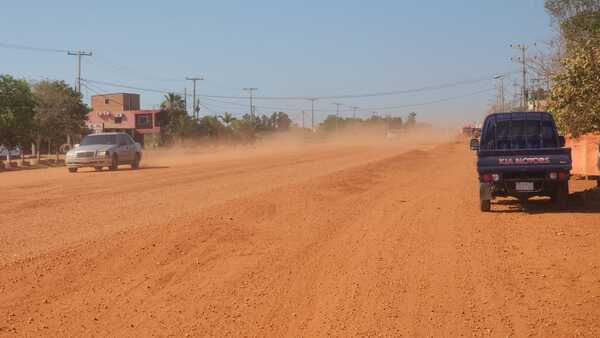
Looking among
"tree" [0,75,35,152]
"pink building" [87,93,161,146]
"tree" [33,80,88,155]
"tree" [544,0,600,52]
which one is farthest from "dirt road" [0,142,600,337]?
"pink building" [87,93,161,146]

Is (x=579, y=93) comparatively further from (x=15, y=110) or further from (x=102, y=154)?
(x=15, y=110)

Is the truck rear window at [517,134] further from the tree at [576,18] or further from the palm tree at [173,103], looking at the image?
the palm tree at [173,103]

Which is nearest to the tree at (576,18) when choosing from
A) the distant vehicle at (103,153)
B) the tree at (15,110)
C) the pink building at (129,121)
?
the distant vehicle at (103,153)

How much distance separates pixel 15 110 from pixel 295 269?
127ft

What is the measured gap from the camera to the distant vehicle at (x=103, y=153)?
29844 millimetres

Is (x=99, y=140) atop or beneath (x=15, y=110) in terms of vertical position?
beneath

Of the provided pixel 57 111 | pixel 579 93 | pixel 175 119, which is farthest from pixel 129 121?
pixel 579 93

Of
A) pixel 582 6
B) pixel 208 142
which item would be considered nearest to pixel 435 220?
pixel 582 6

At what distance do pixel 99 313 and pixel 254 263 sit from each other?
2555 mm

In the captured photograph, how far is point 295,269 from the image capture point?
845 centimetres

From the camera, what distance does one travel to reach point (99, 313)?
21.7 ft

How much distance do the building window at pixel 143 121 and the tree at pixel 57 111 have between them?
36.7m

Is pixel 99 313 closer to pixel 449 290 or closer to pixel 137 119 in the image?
pixel 449 290

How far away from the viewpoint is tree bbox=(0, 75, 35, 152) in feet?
137
